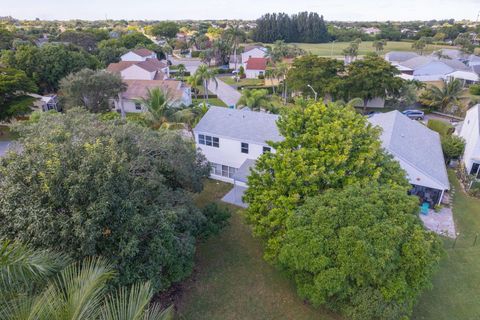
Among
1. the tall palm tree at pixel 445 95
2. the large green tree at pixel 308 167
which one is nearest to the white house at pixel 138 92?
the large green tree at pixel 308 167

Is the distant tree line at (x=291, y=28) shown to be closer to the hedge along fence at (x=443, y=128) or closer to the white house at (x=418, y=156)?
the hedge along fence at (x=443, y=128)

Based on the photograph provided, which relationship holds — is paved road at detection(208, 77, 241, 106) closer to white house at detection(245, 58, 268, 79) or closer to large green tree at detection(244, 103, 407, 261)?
white house at detection(245, 58, 268, 79)

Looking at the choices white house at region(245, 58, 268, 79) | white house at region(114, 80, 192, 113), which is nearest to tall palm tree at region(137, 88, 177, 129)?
white house at region(114, 80, 192, 113)

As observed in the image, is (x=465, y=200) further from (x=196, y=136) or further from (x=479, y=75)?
(x=479, y=75)

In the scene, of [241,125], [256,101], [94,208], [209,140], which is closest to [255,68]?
[256,101]

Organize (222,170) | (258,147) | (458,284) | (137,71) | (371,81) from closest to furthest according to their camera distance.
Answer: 1. (458,284)
2. (258,147)
3. (222,170)
4. (371,81)
5. (137,71)

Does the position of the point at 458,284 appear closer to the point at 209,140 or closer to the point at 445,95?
the point at 209,140
